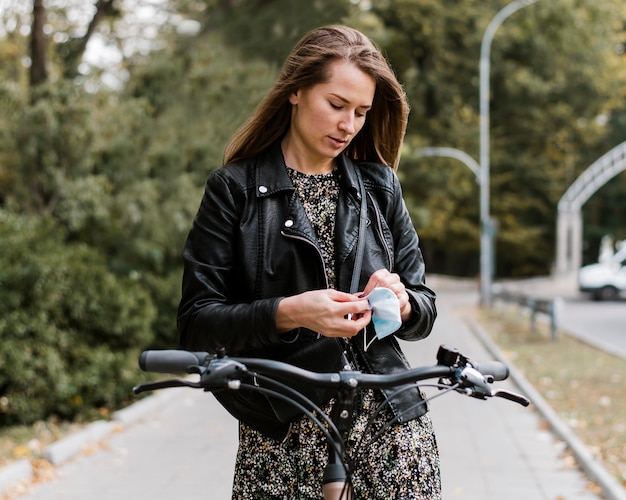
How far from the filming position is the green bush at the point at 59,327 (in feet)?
26.4

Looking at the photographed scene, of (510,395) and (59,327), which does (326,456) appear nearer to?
(510,395)

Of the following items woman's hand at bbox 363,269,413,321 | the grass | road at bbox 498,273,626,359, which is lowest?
road at bbox 498,273,626,359

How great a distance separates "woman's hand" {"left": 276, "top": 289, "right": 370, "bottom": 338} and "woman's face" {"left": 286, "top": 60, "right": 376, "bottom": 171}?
0.49 meters

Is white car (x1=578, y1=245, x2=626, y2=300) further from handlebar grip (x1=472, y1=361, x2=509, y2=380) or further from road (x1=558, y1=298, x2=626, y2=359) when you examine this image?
handlebar grip (x1=472, y1=361, x2=509, y2=380)

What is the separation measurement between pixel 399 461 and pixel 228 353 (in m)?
0.51

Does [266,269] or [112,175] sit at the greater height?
[112,175]

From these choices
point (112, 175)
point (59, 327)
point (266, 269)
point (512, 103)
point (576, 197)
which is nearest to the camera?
point (266, 269)

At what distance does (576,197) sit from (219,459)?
34.8 meters

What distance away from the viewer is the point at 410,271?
2479 mm

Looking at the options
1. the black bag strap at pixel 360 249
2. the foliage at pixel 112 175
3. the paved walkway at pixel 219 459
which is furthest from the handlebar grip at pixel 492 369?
the foliage at pixel 112 175

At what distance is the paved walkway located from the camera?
251 inches

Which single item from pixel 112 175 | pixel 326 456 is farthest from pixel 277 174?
pixel 112 175

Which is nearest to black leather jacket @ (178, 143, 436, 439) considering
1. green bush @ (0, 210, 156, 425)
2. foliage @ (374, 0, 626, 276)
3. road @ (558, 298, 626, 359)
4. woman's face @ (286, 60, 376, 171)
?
woman's face @ (286, 60, 376, 171)

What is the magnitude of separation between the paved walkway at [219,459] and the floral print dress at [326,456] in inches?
156
